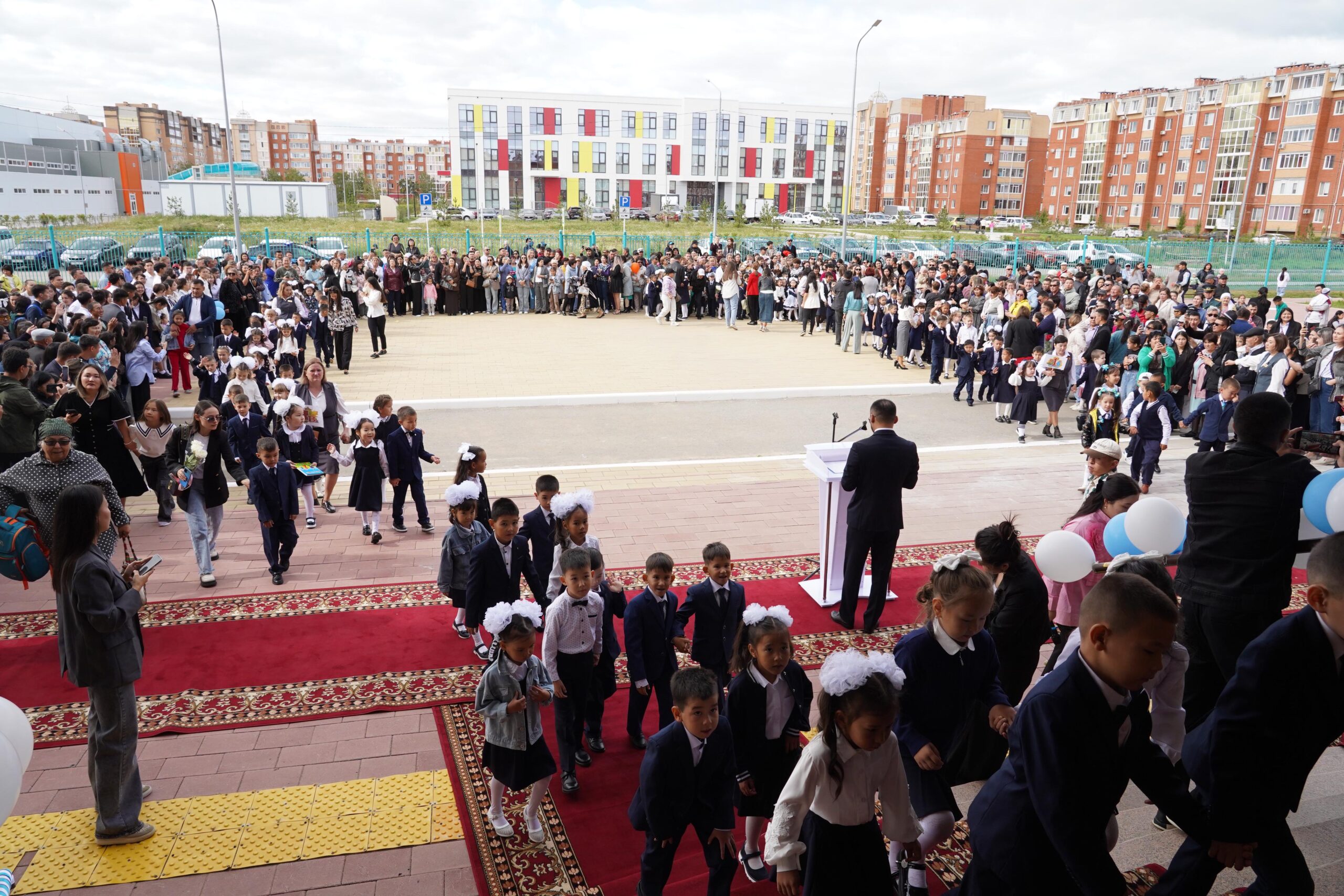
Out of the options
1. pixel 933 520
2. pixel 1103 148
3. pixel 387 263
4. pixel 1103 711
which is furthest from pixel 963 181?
Answer: pixel 1103 711

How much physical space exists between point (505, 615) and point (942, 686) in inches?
77.4

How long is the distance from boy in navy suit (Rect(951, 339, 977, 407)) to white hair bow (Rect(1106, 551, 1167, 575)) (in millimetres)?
10490

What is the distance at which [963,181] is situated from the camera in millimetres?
93688

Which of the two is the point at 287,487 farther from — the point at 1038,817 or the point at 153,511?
the point at 1038,817

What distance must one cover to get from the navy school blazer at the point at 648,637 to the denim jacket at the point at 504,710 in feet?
2.17

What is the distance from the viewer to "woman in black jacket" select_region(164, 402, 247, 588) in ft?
23.1

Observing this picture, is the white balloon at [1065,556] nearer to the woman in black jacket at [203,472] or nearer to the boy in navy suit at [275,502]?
the boy in navy suit at [275,502]

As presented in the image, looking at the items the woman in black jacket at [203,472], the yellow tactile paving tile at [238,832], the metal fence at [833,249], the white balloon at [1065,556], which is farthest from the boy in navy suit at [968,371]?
the metal fence at [833,249]

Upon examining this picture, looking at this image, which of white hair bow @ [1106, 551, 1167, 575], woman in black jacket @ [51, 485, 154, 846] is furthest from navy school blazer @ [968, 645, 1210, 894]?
woman in black jacket @ [51, 485, 154, 846]

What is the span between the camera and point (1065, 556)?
4348 mm

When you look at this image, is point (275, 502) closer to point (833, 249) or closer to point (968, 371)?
point (968, 371)

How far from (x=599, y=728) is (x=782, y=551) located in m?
3.45

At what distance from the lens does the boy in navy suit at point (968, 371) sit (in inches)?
574

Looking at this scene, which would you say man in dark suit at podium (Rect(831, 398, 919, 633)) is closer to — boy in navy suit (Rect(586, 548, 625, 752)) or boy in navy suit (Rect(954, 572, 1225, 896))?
boy in navy suit (Rect(586, 548, 625, 752))
